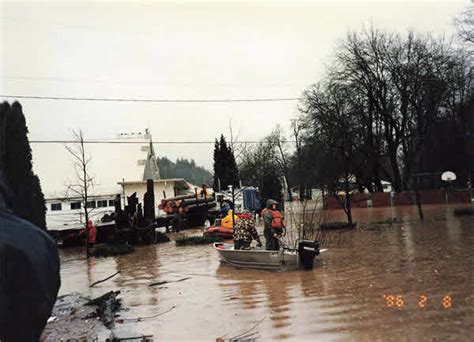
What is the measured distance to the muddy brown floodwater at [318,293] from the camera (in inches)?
320

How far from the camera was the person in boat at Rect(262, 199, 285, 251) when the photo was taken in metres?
14.5

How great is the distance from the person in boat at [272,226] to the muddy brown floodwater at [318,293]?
1.09m

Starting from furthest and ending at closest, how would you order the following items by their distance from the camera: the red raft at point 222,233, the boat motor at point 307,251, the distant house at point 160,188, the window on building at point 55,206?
the distant house at point 160,188, the window on building at point 55,206, the red raft at point 222,233, the boat motor at point 307,251

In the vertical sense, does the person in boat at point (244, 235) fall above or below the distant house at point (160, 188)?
below

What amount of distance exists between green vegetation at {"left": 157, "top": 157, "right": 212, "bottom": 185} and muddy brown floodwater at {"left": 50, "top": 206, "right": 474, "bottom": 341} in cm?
6399

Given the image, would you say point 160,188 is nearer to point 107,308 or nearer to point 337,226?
point 337,226

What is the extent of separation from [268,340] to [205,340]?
3.52 ft

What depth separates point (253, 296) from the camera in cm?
1123

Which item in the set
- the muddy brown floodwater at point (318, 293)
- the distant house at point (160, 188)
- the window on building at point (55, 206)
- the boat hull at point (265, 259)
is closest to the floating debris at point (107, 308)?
the muddy brown floodwater at point (318, 293)

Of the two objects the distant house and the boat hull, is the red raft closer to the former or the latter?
the boat hull

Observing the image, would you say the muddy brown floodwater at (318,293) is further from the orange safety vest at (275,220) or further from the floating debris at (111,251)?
the floating debris at (111,251)

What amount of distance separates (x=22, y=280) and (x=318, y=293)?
936 centimetres

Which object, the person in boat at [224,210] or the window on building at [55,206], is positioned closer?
the person in boat at [224,210]

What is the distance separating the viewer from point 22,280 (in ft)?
8.10
